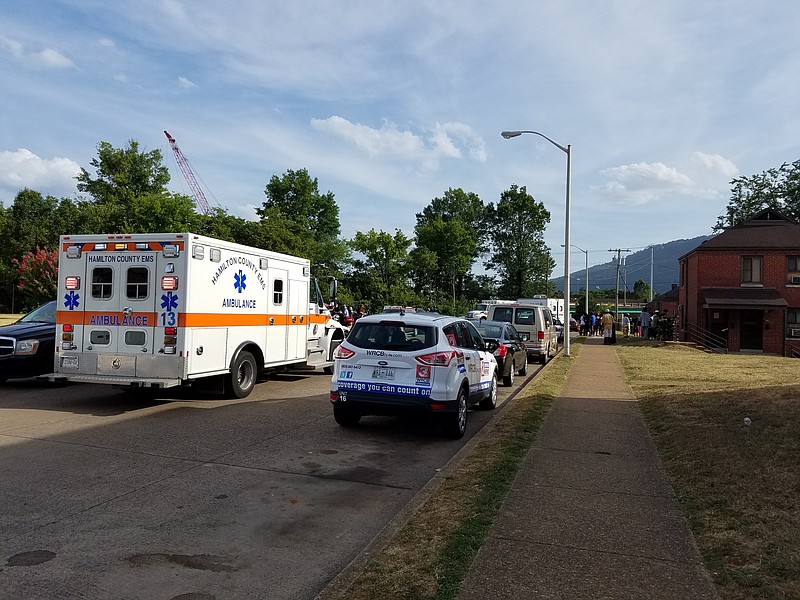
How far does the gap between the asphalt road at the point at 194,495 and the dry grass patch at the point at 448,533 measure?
16.1 inches

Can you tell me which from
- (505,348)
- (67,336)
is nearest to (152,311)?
(67,336)

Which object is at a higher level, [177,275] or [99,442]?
[177,275]

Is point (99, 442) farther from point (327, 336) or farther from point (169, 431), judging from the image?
point (327, 336)

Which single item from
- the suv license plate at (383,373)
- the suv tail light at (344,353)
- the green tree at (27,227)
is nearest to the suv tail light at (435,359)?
the suv license plate at (383,373)

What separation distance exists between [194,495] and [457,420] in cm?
398

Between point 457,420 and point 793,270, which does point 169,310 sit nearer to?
point 457,420

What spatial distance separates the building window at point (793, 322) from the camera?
3441 cm

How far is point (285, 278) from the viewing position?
1393cm

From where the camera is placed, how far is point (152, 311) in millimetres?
10867

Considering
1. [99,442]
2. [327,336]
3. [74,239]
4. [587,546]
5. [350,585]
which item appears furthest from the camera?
[327,336]

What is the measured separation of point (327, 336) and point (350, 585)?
12465 mm

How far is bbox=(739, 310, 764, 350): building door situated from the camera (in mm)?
34625

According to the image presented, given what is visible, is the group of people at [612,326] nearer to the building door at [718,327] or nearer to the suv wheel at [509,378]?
the building door at [718,327]

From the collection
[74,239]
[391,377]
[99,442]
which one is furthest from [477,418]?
[74,239]
